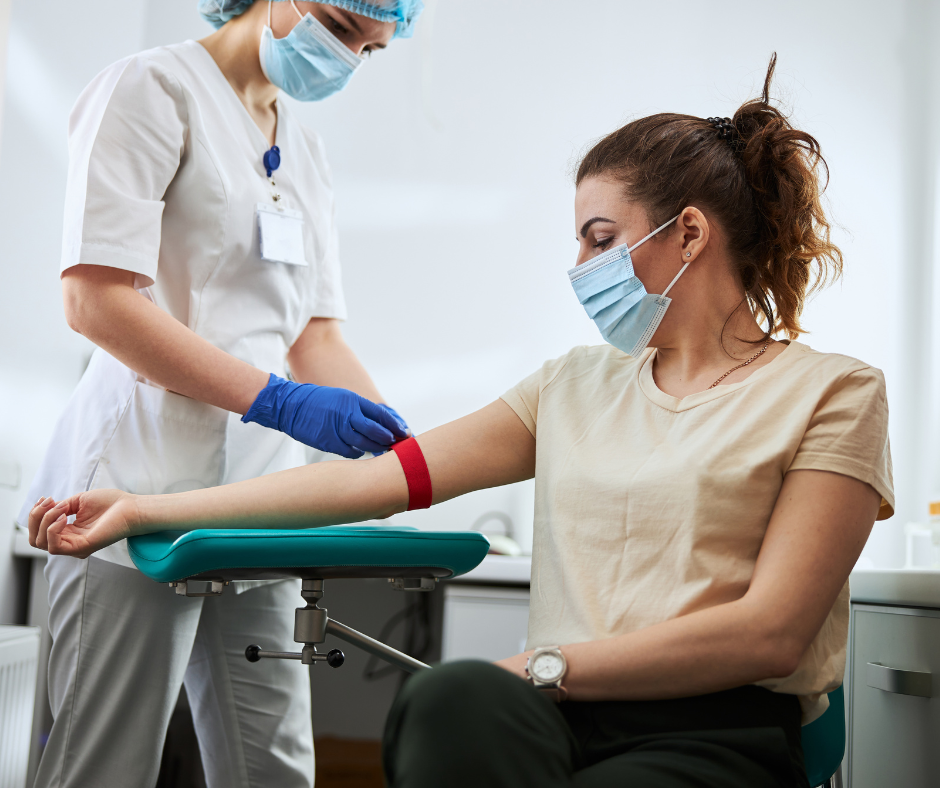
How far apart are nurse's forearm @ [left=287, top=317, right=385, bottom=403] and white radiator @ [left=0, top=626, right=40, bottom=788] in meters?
0.85

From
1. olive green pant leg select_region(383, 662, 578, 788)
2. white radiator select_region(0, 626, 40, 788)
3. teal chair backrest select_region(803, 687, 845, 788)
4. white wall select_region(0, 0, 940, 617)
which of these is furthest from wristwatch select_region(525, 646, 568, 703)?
white wall select_region(0, 0, 940, 617)

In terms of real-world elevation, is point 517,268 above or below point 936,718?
above

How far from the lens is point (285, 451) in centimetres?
140

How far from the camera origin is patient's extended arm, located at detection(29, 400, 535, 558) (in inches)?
41.0

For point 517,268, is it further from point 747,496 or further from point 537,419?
point 747,496

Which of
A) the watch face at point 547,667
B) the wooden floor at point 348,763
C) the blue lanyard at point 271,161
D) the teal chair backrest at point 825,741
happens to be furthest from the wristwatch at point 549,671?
the wooden floor at point 348,763

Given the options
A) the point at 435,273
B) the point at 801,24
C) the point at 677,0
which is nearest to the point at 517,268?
the point at 435,273

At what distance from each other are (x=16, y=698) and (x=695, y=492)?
157cm

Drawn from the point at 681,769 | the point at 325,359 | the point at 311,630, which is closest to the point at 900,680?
the point at 681,769

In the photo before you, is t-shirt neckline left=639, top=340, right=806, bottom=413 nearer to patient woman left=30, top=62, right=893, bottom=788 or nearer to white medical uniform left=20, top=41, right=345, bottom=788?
patient woman left=30, top=62, right=893, bottom=788

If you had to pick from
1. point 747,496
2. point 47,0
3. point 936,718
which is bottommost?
point 936,718

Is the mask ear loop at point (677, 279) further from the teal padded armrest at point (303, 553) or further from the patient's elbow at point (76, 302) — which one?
the patient's elbow at point (76, 302)

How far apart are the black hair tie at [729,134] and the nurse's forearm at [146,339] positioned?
2.55ft

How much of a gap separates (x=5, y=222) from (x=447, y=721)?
1825 millimetres
